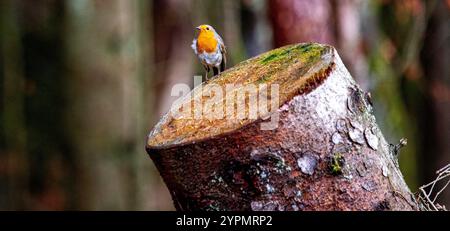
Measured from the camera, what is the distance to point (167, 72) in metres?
10.2

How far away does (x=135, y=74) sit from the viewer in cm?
519

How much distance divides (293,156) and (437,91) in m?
5.82

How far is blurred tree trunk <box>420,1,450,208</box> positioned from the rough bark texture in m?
5.49

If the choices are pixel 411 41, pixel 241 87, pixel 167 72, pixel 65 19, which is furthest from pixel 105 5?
pixel 167 72

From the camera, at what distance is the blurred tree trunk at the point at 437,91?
295 inches

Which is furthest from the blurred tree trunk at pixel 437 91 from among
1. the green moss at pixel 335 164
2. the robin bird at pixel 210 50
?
the green moss at pixel 335 164

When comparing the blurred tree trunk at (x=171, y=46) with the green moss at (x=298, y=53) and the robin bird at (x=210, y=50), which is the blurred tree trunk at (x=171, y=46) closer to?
the robin bird at (x=210, y=50)

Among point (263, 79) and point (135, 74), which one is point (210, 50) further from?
point (135, 74)

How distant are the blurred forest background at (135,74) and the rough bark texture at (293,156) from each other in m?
2.85

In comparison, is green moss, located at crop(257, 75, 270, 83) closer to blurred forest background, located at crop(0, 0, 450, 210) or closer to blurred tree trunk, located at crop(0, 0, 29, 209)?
blurred forest background, located at crop(0, 0, 450, 210)

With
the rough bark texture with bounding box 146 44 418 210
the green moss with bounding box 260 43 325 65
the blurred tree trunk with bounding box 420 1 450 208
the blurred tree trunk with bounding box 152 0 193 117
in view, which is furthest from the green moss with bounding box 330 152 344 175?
the blurred tree trunk with bounding box 152 0 193 117

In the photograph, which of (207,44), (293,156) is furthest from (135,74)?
(293,156)
